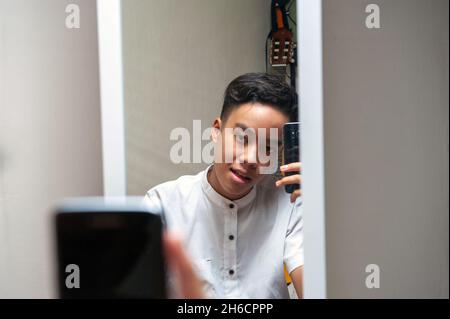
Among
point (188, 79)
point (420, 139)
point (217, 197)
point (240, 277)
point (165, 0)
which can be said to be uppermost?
point (165, 0)

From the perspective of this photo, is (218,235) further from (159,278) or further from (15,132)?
(15,132)

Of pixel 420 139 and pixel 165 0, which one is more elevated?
pixel 165 0

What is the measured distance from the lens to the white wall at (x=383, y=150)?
0.46 m

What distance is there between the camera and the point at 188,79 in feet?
2.39

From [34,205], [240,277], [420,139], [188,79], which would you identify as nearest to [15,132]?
[34,205]

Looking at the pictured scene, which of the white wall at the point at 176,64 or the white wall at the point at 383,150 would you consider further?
the white wall at the point at 176,64

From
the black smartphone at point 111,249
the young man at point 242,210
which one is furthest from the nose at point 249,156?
the black smartphone at point 111,249

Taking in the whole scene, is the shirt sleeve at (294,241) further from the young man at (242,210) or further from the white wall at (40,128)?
the white wall at (40,128)

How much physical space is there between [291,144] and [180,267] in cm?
25

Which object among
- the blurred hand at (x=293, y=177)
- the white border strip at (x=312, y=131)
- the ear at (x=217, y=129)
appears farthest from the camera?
the ear at (x=217, y=129)

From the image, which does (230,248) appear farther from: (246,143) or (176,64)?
(176,64)

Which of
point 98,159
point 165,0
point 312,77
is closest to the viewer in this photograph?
point 312,77

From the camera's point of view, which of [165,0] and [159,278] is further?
[165,0]
